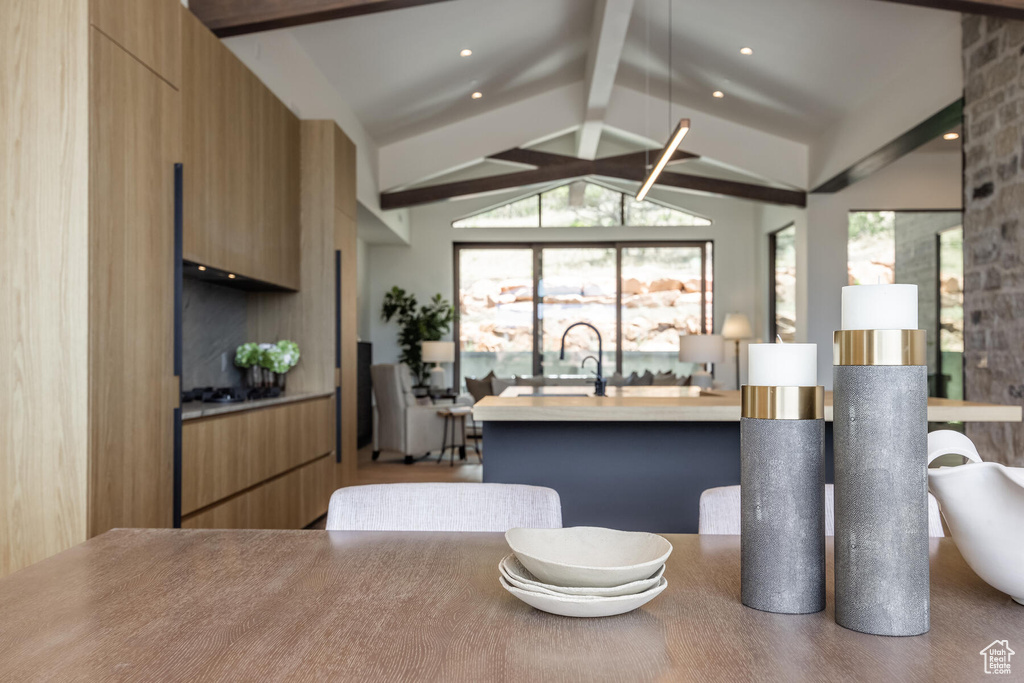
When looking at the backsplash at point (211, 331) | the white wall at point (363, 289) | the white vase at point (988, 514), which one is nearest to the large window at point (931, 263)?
the white wall at point (363, 289)

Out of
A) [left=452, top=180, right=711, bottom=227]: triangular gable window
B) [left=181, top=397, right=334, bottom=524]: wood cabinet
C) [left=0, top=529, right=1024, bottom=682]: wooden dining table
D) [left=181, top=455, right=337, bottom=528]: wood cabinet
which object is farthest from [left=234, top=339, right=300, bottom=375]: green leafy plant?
[left=452, top=180, right=711, bottom=227]: triangular gable window

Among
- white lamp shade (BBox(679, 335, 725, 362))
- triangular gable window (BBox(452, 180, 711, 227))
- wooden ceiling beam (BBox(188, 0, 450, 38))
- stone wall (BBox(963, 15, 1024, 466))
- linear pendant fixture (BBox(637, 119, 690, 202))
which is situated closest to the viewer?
wooden ceiling beam (BBox(188, 0, 450, 38))

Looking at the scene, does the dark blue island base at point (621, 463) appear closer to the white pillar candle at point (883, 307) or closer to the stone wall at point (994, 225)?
the stone wall at point (994, 225)

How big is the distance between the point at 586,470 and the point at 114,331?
5.72 ft

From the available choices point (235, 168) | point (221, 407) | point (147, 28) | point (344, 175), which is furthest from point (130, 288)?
point (344, 175)

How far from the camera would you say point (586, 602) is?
2.44 ft

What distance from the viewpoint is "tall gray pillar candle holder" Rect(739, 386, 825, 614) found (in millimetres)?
747

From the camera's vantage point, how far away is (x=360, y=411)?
8.88 meters

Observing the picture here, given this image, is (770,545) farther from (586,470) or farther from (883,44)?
(883,44)

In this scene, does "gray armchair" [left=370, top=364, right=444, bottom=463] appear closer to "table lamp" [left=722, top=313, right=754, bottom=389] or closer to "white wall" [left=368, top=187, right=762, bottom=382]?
"white wall" [left=368, top=187, right=762, bottom=382]

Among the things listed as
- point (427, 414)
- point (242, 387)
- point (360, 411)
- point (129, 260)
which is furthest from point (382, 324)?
point (129, 260)

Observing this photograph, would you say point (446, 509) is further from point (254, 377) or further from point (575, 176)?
point (575, 176)

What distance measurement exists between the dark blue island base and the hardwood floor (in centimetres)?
289

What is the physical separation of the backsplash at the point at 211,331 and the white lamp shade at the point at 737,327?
264 inches
